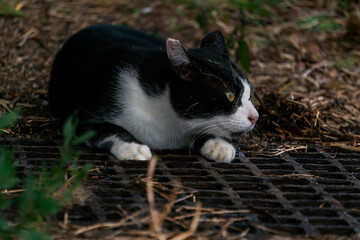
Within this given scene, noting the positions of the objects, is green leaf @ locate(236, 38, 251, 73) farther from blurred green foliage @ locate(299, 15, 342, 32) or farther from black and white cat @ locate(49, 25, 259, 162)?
blurred green foliage @ locate(299, 15, 342, 32)

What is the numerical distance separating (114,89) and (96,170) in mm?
501

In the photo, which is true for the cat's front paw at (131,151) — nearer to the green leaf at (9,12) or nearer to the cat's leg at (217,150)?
the cat's leg at (217,150)

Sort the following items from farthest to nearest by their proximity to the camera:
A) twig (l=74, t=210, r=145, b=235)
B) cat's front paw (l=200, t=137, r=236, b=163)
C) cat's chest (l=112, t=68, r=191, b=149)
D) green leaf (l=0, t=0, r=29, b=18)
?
green leaf (l=0, t=0, r=29, b=18), cat's chest (l=112, t=68, r=191, b=149), cat's front paw (l=200, t=137, r=236, b=163), twig (l=74, t=210, r=145, b=235)

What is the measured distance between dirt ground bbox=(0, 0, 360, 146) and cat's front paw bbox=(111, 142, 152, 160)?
49 cm

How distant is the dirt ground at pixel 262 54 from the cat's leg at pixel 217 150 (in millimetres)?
368

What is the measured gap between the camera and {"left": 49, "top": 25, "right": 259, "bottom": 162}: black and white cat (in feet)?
7.91

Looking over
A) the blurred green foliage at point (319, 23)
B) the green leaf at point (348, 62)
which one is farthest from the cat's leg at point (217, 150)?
the blurred green foliage at point (319, 23)

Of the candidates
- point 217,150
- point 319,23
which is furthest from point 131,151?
point 319,23

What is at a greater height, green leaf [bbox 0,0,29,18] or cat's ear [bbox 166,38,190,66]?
cat's ear [bbox 166,38,190,66]

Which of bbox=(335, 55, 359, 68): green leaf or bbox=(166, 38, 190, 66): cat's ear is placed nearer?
bbox=(166, 38, 190, 66): cat's ear

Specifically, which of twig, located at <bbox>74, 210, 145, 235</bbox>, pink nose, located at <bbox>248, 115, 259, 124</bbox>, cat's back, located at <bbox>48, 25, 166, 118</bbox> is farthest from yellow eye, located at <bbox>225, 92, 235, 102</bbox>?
twig, located at <bbox>74, 210, 145, 235</bbox>

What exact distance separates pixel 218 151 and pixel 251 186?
0.32m

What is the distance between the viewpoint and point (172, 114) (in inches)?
99.7

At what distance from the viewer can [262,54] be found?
13.4 feet
